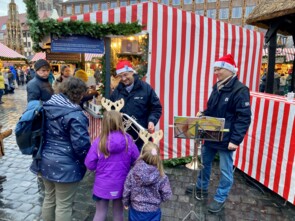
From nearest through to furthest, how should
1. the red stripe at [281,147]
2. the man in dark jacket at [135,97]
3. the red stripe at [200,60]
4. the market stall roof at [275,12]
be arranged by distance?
the man in dark jacket at [135,97]
the red stripe at [281,147]
the red stripe at [200,60]
the market stall roof at [275,12]

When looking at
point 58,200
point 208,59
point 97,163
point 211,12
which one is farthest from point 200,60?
point 211,12

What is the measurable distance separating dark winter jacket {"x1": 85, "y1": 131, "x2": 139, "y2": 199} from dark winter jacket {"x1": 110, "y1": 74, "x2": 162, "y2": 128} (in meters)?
1.05

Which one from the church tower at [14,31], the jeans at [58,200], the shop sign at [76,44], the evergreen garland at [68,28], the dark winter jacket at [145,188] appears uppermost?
the church tower at [14,31]

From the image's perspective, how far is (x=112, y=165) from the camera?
7.95 feet

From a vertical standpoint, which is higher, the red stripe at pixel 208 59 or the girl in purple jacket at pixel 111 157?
the red stripe at pixel 208 59

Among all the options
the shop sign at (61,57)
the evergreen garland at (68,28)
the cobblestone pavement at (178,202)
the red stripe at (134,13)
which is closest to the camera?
the cobblestone pavement at (178,202)

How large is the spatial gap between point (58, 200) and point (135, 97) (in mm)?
1608

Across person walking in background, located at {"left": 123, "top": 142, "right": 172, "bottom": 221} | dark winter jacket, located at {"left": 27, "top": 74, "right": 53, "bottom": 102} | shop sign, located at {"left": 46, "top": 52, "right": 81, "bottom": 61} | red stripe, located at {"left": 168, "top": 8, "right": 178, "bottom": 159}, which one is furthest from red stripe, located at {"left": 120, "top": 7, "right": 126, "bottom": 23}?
person walking in background, located at {"left": 123, "top": 142, "right": 172, "bottom": 221}

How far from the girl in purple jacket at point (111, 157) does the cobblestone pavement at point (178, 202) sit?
92 cm

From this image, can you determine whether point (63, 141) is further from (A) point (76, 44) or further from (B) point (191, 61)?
(B) point (191, 61)

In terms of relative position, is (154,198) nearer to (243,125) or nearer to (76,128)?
(76,128)

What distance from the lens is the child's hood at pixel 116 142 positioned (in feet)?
7.63

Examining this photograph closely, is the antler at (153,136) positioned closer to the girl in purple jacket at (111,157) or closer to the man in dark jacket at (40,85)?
the girl in purple jacket at (111,157)

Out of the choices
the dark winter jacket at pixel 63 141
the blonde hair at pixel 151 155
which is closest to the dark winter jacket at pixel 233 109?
the blonde hair at pixel 151 155
